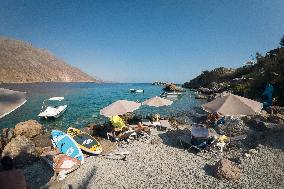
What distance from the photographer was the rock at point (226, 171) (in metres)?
10.2

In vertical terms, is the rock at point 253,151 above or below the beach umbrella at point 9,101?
below

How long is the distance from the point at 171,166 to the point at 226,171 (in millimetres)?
2563

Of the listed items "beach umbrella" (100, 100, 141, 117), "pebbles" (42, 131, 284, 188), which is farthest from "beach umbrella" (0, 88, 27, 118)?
"beach umbrella" (100, 100, 141, 117)

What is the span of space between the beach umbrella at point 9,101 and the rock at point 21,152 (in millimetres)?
9298

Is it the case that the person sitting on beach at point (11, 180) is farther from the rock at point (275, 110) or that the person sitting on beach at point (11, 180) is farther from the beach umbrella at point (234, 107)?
the rock at point (275, 110)

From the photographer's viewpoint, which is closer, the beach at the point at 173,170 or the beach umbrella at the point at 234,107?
the beach at the point at 173,170

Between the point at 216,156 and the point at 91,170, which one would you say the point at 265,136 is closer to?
the point at 216,156

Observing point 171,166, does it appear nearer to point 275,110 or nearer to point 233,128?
point 233,128

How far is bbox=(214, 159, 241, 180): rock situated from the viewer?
10242 millimetres

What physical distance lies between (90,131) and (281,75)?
2094cm

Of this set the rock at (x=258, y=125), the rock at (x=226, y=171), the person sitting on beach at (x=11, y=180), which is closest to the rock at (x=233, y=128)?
the rock at (x=258, y=125)

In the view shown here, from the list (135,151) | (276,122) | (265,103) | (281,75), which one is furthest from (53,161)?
(281,75)

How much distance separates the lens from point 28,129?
20469 mm

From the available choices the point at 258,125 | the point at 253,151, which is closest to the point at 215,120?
the point at 258,125
